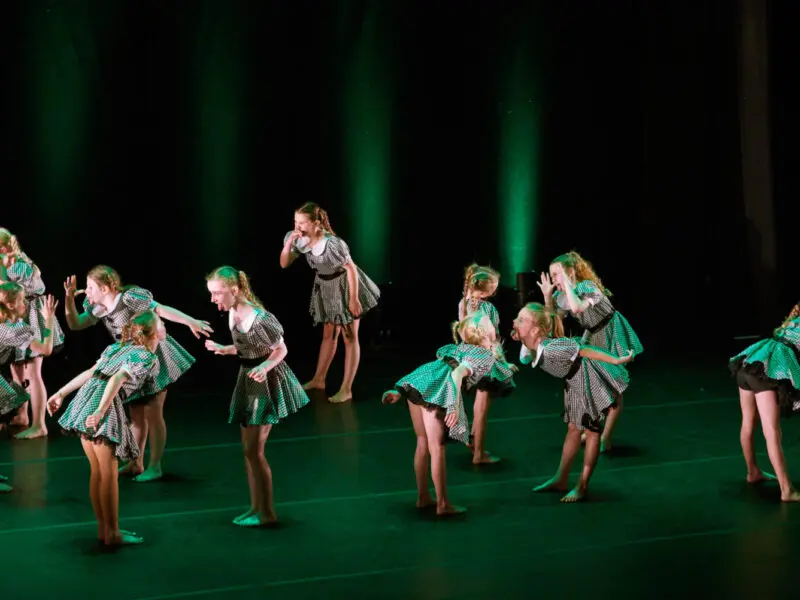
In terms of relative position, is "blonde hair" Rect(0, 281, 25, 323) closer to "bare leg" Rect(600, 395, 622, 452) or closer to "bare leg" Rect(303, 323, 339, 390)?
"bare leg" Rect(303, 323, 339, 390)

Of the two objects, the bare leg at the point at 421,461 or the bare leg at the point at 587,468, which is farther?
the bare leg at the point at 587,468

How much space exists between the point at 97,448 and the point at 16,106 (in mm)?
3753

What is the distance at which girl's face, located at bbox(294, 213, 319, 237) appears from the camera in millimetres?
6742

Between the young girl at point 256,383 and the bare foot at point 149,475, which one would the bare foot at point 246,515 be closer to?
the young girl at point 256,383

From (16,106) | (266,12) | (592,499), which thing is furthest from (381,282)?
(592,499)

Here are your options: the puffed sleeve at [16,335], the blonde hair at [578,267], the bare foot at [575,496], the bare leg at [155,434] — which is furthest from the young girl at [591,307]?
the puffed sleeve at [16,335]

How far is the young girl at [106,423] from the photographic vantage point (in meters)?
4.53

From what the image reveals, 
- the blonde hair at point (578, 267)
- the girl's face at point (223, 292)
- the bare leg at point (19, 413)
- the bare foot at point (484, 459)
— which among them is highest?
the blonde hair at point (578, 267)

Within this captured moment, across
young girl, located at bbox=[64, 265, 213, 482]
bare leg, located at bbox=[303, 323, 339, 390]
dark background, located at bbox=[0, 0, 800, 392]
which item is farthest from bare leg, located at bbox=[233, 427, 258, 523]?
dark background, located at bbox=[0, 0, 800, 392]

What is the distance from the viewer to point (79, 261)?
25.9 feet

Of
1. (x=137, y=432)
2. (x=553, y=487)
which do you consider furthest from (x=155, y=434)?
(x=553, y=487)

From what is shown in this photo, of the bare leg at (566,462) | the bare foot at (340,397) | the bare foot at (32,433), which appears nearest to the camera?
the bare leg at (566,462)

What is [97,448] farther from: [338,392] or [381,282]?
[381,282]

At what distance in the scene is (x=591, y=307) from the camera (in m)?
6.13
